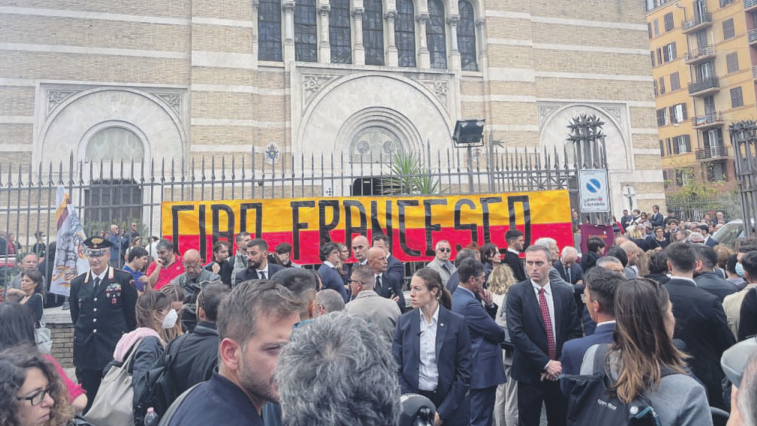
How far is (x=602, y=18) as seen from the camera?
67.6 feet

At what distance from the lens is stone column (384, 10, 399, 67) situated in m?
18.1

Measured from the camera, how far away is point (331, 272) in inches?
262

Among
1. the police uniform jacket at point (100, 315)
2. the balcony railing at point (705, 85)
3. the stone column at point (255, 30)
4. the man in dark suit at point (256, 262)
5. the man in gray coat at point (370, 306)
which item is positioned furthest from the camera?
the balcony railing at point (705, 85)

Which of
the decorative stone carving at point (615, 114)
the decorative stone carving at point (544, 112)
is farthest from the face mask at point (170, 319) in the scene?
the decorative stone carving at point (615, 114)

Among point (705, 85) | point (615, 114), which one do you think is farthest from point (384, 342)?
point (705, 85)

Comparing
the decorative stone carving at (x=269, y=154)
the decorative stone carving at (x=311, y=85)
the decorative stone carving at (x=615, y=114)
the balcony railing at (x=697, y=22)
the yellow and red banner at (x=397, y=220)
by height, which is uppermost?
the balcony railing at (x=697, y=22)

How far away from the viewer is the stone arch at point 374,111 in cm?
1745

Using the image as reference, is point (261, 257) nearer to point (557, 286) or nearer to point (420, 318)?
point (420, 318)

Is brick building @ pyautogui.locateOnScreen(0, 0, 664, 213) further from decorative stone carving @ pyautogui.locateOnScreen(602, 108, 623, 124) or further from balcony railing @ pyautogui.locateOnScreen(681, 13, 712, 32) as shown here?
balcony railing @ pyautogui.locateOnScreen(681, 13, 712, 32)

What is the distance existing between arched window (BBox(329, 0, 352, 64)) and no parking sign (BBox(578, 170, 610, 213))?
11.3 meters

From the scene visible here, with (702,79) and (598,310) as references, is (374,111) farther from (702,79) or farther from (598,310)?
(702,79)

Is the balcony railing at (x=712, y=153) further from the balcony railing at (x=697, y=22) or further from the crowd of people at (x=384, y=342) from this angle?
the crowd of people at (x=384, y=342)

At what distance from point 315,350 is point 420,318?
9.54 ft

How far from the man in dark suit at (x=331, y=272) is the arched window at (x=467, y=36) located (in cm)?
1401
